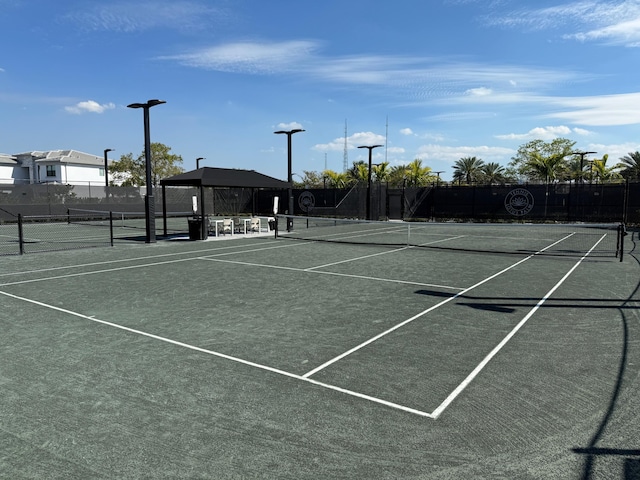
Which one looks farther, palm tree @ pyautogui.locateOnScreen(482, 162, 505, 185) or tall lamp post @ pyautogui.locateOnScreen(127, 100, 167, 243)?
palm tree @ pyautogui.locateOnScreen(482, 162, 505, 185)

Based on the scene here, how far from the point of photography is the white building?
67.1 metres

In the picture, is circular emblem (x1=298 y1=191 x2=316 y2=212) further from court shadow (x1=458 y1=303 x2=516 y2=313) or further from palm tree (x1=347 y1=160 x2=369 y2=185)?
court shadow (x1=458 y1=303 x2=516 y2=313)

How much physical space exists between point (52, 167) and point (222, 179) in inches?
2267

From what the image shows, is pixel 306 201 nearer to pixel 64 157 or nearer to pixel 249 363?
→ pixel 249 363

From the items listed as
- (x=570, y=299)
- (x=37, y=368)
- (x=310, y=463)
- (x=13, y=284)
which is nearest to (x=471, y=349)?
(x=310, y=463)

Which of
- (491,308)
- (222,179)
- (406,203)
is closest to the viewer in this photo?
(491,308)

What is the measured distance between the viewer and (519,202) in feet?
106

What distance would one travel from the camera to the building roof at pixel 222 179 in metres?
21.4

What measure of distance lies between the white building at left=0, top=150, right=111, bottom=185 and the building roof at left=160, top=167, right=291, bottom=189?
49.5 metres

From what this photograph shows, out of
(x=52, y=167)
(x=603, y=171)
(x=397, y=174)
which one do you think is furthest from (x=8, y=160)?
(x=603, y=171)

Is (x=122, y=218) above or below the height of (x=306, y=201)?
below

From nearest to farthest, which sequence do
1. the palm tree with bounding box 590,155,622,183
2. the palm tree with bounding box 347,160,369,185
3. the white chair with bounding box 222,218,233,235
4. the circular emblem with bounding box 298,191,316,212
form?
1. the white chair with bounding box 222,218,233,235
2. the circular emblem with bounding box 298,191,316,212
3. the palm tree with bounding box 590,155,622,183
4. the palm tree with bounding box 347,160,369,185

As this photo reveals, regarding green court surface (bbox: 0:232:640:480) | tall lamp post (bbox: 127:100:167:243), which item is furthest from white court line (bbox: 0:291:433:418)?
tall lamp post (bbox: 127:100:167:243)

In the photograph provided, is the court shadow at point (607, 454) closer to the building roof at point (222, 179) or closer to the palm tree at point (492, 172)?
the building roof at point (222, 179)
